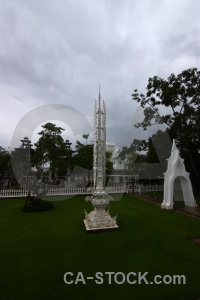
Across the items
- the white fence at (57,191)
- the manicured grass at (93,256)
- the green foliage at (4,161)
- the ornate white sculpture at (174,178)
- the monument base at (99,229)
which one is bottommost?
Result: the manicured grass at (93,256)

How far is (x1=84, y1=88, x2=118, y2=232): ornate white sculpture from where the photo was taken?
27.0ft

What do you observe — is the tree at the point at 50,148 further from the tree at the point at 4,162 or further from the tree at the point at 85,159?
the tree at the point at 4,162

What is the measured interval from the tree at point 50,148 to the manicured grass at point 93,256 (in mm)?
9647

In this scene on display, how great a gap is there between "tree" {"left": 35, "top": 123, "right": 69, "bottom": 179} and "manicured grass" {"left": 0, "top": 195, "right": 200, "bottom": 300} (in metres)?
9.65

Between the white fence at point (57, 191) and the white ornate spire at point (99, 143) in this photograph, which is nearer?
the white ornate spire at point (99, 143)

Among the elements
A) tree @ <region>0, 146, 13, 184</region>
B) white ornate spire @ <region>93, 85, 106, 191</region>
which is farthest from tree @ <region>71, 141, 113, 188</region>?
white ornate spire @ <region>93, 85, 106, 191</region>

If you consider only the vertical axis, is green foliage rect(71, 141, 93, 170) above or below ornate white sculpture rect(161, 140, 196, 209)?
above

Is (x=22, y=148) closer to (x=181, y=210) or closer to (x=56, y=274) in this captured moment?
(x=181, y=210)

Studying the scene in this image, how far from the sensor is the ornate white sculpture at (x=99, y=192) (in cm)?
824

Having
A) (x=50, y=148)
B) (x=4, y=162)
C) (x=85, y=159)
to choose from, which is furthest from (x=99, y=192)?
(x=4, y=162)

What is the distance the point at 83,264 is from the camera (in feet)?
17.7

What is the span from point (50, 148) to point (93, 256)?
48.1 feet

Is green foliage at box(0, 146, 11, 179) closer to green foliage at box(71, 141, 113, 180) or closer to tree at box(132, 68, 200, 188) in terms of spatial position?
green foliage at box(71, 141, 113, 180)

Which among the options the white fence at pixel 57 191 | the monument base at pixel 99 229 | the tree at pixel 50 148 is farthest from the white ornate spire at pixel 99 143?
the tree at pixel 50 148
